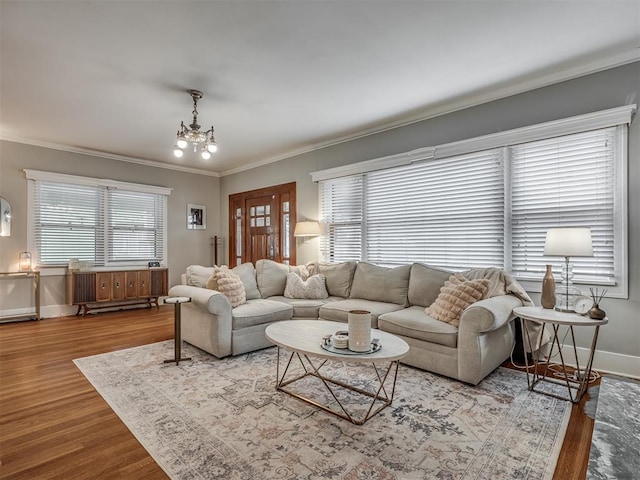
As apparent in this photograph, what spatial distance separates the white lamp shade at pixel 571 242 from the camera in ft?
8.26

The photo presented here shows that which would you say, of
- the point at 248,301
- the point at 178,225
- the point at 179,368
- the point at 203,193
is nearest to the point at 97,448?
the point at 179,368

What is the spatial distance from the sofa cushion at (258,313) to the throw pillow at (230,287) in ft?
0.26

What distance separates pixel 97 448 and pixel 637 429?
282 centimetres

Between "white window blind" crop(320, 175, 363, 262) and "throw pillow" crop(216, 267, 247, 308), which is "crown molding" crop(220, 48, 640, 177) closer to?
"white window blind" crop(320, 175, 363, 262)

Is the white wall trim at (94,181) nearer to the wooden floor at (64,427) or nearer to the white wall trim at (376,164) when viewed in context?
the wooden floor at (64,427)

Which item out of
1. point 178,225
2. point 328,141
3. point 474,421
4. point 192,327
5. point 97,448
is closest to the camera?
point 97,448

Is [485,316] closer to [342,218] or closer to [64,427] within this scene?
[342,218]

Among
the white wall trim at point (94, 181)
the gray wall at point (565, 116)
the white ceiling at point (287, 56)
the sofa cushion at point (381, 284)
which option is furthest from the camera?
the white wall trim at point (94, 181)

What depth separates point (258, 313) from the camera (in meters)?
3.47

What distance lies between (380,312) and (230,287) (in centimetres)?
158

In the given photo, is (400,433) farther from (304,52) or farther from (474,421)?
(304,52)

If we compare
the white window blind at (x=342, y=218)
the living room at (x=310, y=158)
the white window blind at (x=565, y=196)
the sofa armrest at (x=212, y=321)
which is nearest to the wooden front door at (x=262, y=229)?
the living room at (x=310, y=158)

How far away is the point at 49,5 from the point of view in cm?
220

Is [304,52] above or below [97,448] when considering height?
above
